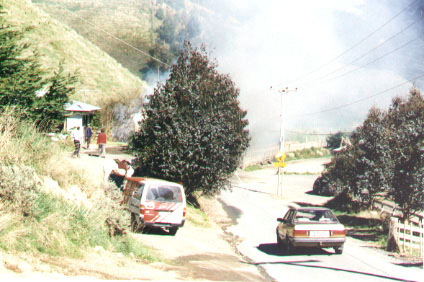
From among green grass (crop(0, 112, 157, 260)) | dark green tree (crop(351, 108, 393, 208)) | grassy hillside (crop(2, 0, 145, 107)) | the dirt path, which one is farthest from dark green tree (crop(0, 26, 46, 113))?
grassy hillside (crop(2, 0, 145, 107))

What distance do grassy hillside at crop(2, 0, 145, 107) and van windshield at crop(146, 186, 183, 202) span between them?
32798mm

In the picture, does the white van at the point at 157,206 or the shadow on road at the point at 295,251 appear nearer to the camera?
the shadow on road at the point at 295,251

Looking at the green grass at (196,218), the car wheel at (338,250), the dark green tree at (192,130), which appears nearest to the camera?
the car wheel at (338,250)

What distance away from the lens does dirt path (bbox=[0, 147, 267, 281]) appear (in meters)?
6.67

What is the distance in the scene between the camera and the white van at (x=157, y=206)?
13.7 meters

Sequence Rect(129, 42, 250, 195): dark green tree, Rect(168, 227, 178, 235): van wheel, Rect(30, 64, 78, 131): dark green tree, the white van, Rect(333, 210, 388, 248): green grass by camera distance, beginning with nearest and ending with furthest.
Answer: Rect(30, 64, 78, 131): dark green tree → the white van → Rect(168, 227, 178, 235): van wheel → Rect(333, 210, 388, 248): green grass → Rect(129, 42, 250, 195): dark green tree

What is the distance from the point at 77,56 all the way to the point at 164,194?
4626cm

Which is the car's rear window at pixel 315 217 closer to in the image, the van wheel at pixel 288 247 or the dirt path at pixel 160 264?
the van wheel at pixel 288 247

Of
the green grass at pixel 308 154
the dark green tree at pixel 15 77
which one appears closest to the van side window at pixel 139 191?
the dark green tree at pixel 15 77

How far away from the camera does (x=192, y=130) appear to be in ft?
64.2

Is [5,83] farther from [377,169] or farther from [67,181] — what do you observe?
[377,169]

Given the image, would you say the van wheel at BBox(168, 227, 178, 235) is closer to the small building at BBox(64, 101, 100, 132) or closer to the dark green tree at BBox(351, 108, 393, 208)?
the dark green tree at BBox(351, 108, 393, 208)

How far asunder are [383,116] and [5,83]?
59.8 feet

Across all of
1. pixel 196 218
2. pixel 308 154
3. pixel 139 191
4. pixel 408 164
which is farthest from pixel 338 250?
pixel 308 154
